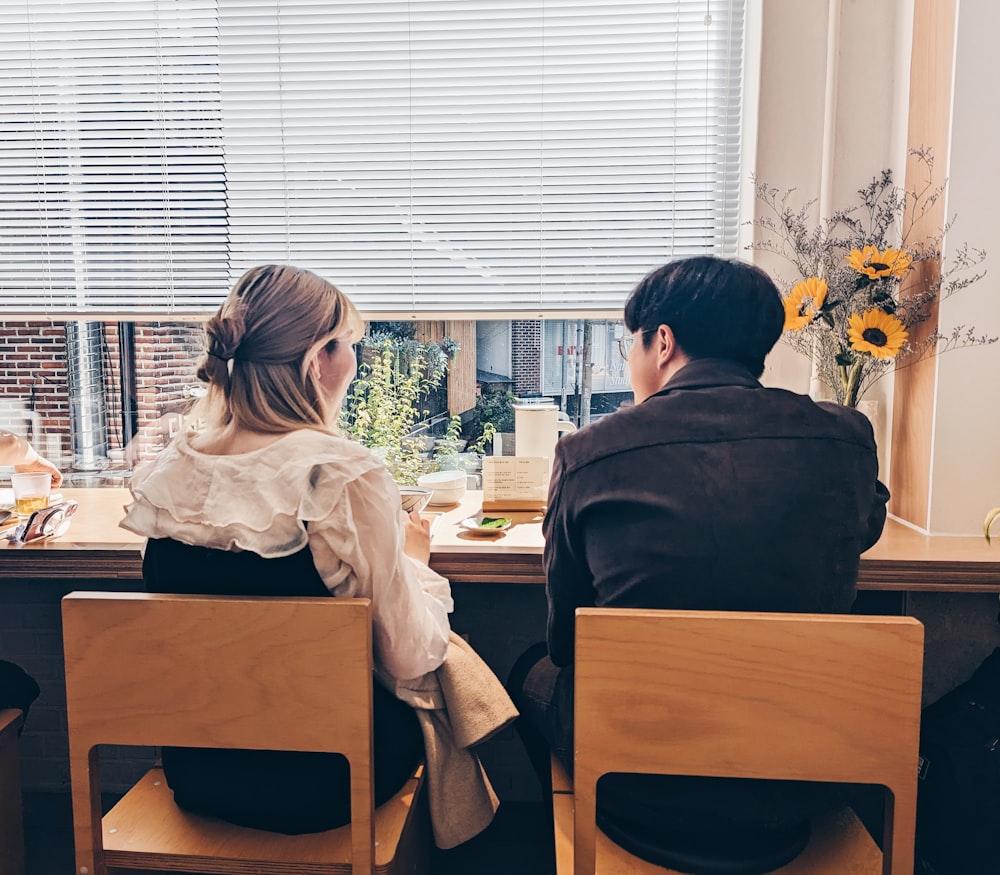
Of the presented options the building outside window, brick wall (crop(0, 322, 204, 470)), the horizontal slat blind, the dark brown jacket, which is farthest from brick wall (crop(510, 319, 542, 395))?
the dark brown jacket

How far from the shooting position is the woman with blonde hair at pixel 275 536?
4.20 feet

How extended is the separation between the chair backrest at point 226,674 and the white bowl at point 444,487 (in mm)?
1040

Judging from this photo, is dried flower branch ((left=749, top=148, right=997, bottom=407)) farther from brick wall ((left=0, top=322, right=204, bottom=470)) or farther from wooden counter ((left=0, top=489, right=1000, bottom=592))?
brick wall ((left=0, top=322, right=204, bottom=470))

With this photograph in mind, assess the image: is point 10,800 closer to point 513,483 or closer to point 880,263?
point 513,483

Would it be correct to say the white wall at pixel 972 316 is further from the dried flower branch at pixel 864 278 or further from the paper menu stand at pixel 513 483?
the paper menu stand at pixel 513 483

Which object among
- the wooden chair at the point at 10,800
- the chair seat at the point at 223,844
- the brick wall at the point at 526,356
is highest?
the brick wall at the point at 526,356

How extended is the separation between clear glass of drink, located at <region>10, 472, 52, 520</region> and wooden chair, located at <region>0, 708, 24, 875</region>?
19.6 inches

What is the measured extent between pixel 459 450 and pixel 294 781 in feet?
4.45

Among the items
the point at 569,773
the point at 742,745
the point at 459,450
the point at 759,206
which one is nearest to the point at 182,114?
the point at 459,450

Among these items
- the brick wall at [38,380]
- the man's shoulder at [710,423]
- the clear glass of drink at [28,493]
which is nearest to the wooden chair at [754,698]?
the man's shoulder at [710,423]

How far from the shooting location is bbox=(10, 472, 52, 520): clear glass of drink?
204cm

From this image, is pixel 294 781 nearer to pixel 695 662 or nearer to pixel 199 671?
pixel 199 671

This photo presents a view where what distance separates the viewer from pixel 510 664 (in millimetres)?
2236

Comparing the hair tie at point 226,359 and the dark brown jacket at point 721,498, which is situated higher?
the hair tie at point 226,359
